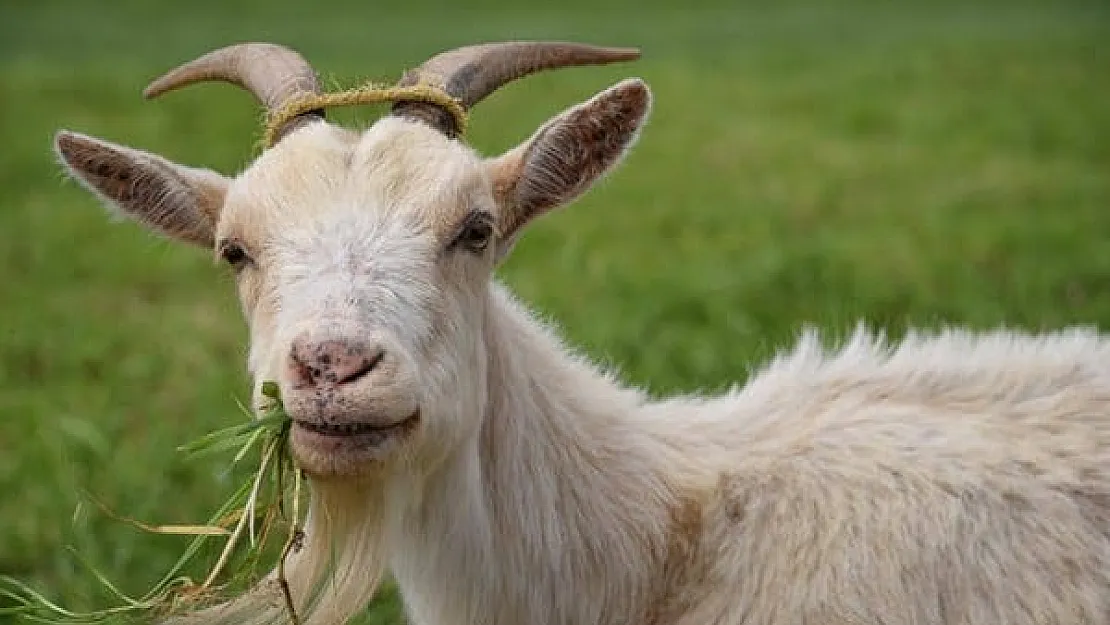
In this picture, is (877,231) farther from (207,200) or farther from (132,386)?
(207,200)

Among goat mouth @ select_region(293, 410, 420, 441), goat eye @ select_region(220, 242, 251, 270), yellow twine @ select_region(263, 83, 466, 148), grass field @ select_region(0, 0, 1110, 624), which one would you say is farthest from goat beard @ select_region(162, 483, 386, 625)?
grass field @ select_region(0, 0, 1110, 624)

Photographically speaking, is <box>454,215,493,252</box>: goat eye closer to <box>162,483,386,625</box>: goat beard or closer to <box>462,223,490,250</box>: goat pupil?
<box>462,223,490,250</box>: goat pupil

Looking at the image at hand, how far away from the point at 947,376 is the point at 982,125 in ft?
31.3

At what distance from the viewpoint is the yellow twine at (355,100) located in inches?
168

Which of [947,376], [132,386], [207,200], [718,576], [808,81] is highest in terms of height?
[207,200]

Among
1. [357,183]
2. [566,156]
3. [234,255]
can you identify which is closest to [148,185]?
[234,255]

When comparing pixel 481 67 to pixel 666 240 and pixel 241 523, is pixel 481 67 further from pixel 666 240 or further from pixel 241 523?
pixel 666 240

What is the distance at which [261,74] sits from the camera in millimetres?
4500

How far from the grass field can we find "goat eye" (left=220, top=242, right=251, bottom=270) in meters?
0.66

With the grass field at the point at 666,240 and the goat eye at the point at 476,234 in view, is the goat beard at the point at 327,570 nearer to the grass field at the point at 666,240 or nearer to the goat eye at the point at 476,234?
the goat eye at the point at 476,234

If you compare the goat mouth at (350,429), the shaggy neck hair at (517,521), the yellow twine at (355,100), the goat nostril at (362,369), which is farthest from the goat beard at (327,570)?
the yellow twine at (355,100)

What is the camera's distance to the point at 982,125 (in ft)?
44.9

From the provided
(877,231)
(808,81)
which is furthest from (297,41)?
(877,231)

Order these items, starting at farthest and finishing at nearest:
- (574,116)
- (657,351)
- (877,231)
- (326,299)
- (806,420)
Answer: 1. (877,231)
2. (657,351)
3. (806,420)
4. (574,116)
5. (326,299)
